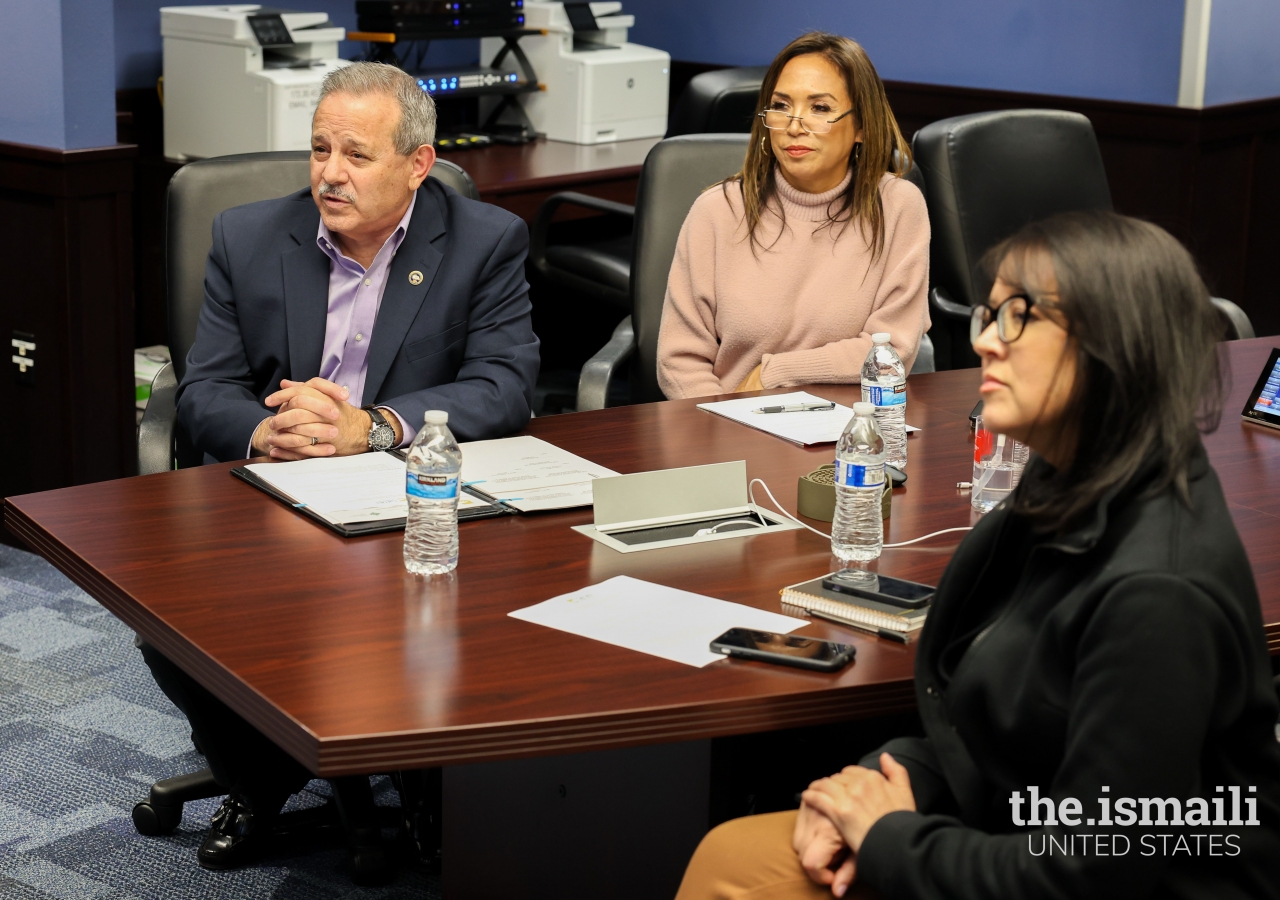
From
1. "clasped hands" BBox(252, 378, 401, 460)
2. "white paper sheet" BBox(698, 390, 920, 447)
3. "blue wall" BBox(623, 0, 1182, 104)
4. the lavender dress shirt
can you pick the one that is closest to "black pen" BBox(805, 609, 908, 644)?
"white paper sheet" BBox(698, 390, 920, 447)

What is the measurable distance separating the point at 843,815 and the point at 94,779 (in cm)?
167

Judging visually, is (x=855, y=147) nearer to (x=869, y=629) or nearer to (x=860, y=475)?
(x=860, y=475)

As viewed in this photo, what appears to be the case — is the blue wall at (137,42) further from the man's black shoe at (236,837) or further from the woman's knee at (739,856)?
the woman's knee at (739,856)

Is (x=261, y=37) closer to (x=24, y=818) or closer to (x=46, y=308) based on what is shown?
(x=46, y=308)

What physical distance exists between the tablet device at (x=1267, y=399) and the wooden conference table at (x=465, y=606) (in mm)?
175

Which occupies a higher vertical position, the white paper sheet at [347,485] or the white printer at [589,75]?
the white printer at [589,75]

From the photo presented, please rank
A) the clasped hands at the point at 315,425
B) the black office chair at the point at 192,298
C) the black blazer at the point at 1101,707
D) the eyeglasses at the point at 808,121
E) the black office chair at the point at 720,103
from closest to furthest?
the black blazer at the point at 1101,707 → the clasped hands at the point at 315,425 → the black office chair at the point at 192,298 → the eyeglasses at the point at 808,121 → the black office chair at the point at 720,103

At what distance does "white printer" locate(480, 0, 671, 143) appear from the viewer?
4.88 meters

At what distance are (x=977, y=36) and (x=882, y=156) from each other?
250 cm

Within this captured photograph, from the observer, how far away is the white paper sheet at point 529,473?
6.68ft

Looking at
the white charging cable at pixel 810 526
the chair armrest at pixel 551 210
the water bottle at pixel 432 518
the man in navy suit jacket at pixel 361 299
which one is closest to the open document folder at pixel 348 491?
the water bottle at pixel 432 518

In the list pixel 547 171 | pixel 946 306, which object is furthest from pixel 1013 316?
pixel 547 171

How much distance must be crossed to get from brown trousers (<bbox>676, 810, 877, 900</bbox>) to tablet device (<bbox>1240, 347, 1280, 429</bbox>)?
137cm

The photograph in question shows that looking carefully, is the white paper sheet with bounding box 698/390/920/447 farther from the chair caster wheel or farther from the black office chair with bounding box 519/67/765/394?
the black office chair with bounding box 519/67/765/394
